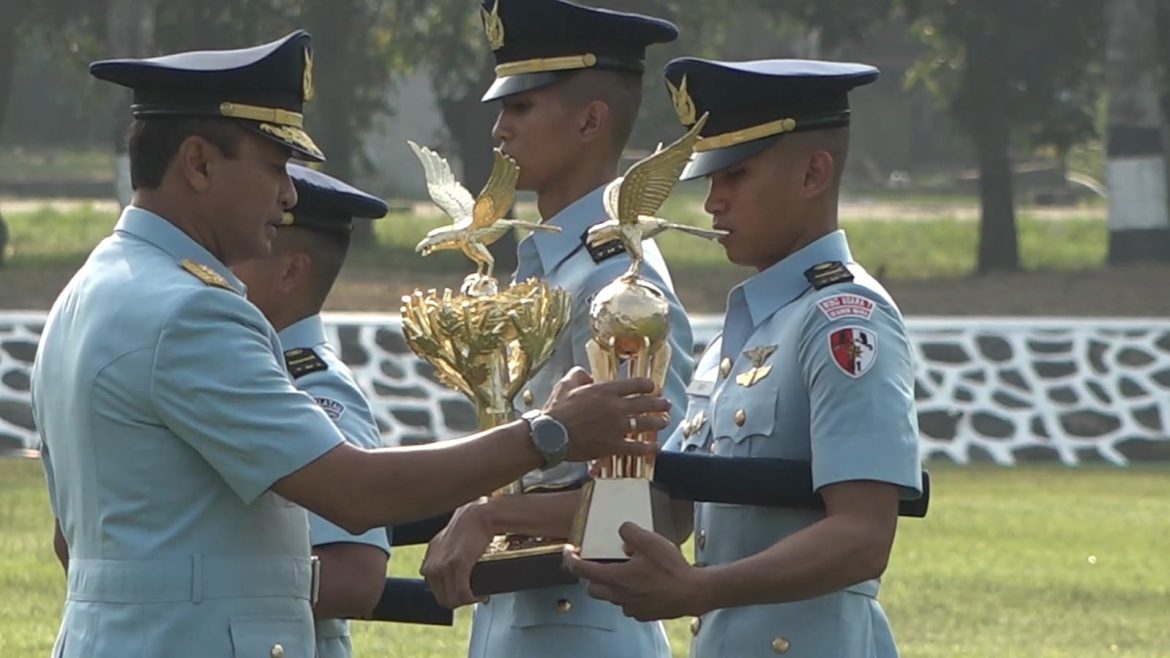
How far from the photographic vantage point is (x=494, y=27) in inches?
205

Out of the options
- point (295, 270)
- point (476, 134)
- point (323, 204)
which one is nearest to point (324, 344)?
point (295, 270)

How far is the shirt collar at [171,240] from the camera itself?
4.15 m

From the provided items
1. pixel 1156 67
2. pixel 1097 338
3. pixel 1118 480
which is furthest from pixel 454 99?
pixel 1118 480

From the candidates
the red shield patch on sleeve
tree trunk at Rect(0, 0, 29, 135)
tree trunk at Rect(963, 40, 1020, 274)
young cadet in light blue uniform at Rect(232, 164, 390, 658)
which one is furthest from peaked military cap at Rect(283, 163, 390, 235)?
tree trunk at Rect(0, 0, 29, 135)

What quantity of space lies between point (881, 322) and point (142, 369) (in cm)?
127

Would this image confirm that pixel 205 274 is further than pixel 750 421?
No

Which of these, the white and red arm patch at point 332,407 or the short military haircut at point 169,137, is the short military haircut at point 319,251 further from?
the short military haircut at point 169,137

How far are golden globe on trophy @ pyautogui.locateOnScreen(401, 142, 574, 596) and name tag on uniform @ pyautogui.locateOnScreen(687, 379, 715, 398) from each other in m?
0.31

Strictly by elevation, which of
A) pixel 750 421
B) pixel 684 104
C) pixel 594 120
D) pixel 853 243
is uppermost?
pixel 684 104

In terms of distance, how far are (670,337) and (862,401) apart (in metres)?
0.58

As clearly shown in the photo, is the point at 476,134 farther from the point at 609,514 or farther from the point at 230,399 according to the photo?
the point at 230,399

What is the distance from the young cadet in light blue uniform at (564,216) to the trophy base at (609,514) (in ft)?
1.04

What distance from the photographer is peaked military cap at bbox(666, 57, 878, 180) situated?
15.0 ft

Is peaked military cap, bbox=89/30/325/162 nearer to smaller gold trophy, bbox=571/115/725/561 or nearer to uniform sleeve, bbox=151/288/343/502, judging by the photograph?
uniform sleeve, bbox=151/288/343/502
